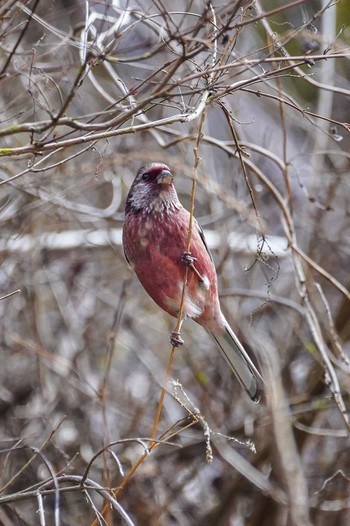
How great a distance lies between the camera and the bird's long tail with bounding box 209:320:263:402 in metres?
4.21

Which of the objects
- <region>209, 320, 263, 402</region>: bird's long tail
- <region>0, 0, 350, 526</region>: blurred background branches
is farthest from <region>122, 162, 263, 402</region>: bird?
<region>0, 0, 350, 526</region>: blurred background branches

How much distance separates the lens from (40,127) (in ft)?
7.63

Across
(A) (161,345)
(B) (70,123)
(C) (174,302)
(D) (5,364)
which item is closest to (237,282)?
(A) (161,345)

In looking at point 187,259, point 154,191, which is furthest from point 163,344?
point 187,259

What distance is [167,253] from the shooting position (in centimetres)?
390

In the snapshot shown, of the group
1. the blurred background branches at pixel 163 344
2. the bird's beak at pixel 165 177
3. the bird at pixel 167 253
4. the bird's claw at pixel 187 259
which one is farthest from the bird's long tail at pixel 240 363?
the bird's beak at pixel 165 177

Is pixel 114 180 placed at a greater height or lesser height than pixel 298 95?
lesser

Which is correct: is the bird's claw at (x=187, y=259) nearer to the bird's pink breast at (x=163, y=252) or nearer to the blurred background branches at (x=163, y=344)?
the bird's pink breast at (x=163, y=252)

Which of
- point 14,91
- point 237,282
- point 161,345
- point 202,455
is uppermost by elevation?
point 14,91

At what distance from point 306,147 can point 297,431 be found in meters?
2.55

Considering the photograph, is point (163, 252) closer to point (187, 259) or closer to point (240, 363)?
point (187, 259)

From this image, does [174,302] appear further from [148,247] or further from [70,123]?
[70,123]

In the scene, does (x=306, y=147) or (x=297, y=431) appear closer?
(x=297, y=431)

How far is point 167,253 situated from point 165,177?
40 cm
